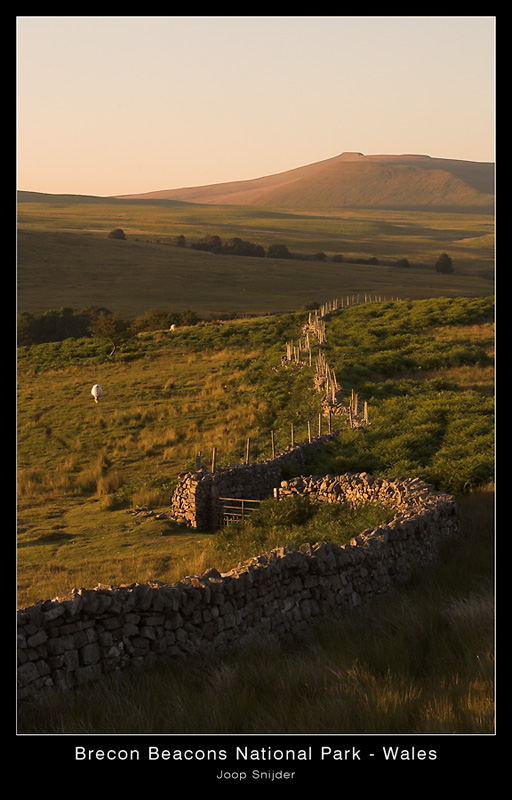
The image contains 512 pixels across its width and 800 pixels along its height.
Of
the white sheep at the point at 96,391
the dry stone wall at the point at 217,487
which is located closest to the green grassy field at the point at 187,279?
the white sheep at the point at 96,391

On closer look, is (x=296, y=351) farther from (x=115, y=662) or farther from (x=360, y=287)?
(x=360, y=287)

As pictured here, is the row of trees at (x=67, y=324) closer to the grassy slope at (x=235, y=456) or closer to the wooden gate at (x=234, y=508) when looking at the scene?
the grassy slope at (x=235, y=456)

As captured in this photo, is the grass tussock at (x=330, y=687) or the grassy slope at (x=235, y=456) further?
the grassy slope at (x=235, y=456)

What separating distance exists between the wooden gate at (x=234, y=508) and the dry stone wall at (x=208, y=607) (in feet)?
19.2

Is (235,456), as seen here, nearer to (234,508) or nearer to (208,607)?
(234,508)

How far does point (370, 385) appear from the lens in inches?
1235

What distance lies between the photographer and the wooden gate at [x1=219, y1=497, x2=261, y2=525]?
18362 millimetres

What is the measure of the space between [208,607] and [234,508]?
366 inches

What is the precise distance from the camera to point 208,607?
9.27 m

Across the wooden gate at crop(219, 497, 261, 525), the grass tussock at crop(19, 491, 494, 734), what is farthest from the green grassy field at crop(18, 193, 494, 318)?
the grass tussock at crop(19, 491, 494, 734)

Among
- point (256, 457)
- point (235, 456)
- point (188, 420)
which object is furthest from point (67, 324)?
point (256, 457)

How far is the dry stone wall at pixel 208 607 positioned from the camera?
7926 millimetres

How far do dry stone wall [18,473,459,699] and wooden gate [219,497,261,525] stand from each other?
19.2 feet

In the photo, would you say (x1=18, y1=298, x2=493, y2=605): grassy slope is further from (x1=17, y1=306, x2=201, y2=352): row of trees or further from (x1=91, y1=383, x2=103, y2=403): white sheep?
(x1=17, y1=306, x2=201, y2=352): row of trees
